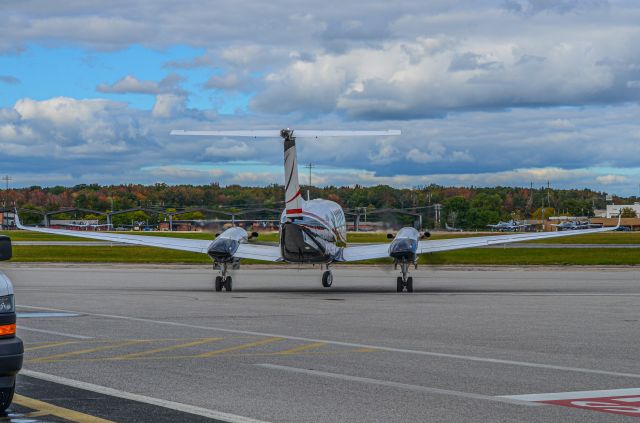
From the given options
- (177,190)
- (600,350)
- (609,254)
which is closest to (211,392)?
(600,350)

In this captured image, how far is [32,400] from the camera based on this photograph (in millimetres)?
10672

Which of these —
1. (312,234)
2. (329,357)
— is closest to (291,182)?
(312,234)

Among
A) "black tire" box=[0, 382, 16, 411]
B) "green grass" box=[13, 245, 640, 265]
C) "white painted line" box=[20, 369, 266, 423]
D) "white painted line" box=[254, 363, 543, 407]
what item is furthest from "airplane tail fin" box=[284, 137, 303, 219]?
"green grass" box=[13, 245, 640, 265]

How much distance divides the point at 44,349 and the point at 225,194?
40034mm

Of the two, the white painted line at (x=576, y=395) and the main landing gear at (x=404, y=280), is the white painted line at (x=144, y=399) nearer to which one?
the white painted line at (x=576, y=395)

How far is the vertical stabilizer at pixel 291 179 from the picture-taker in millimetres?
32125

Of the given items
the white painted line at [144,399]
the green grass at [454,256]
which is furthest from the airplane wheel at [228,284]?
the green grass at [454,256]

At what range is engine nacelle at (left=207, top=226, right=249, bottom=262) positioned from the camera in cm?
3453

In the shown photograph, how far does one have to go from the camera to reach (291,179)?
3216 centimetres

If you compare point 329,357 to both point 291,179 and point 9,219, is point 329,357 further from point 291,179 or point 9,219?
point 9,219

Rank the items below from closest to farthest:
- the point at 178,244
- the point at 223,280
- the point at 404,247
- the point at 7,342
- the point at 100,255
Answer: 1. the point at 7,342
2. the point at 404,247
3. the point at 223,280
4. the point at 178,244
5. the point at 100,255

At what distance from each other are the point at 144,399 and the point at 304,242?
22732 mm

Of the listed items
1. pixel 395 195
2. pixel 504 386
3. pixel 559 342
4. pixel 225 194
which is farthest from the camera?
pixel 225 194

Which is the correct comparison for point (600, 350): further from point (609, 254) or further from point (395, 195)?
point (609, 254)
